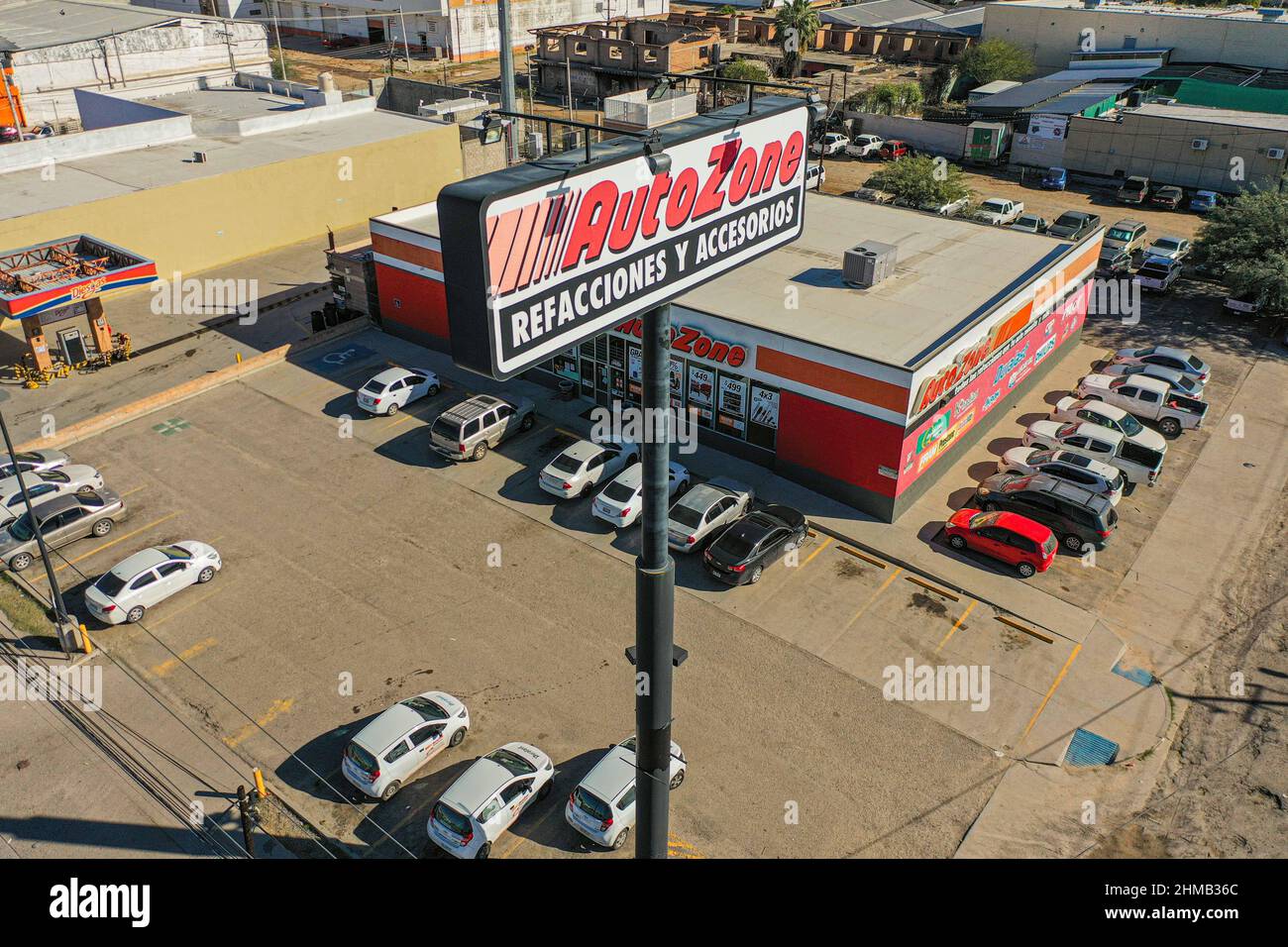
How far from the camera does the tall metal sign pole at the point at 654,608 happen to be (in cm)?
1057

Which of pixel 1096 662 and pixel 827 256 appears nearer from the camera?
pixel 1096 662

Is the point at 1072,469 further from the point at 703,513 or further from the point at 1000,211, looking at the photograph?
the point at 1000,211

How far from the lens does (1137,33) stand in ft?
254

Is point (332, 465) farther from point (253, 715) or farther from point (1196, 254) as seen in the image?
point (1196, 254)

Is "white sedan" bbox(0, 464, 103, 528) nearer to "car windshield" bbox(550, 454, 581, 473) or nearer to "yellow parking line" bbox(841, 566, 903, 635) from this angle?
"car windshield" bbox(550, 454, 581, 473)

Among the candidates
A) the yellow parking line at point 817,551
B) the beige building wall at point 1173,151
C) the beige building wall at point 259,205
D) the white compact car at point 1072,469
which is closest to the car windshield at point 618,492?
the yellow parking line at point 817,551

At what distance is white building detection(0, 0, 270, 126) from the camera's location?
222 ft

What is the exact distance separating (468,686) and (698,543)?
7943 mm

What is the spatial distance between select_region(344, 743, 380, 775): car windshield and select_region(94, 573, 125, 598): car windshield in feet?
30.0

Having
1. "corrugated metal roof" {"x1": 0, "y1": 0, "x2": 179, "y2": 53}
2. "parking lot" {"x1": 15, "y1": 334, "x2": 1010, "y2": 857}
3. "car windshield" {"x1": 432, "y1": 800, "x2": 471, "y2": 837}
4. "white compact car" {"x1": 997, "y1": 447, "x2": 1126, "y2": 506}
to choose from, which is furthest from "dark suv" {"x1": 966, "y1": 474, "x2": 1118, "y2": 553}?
"corrugated metal roof" {"x1": 0, "y1": 0, "x2": 179, "y2": 53}

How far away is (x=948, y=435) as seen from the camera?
96.6ft

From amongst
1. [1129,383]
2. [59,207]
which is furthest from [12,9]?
[1129,383]

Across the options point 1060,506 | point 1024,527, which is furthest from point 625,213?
point 1060,506

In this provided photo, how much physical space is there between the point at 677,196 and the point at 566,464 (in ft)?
61.3
